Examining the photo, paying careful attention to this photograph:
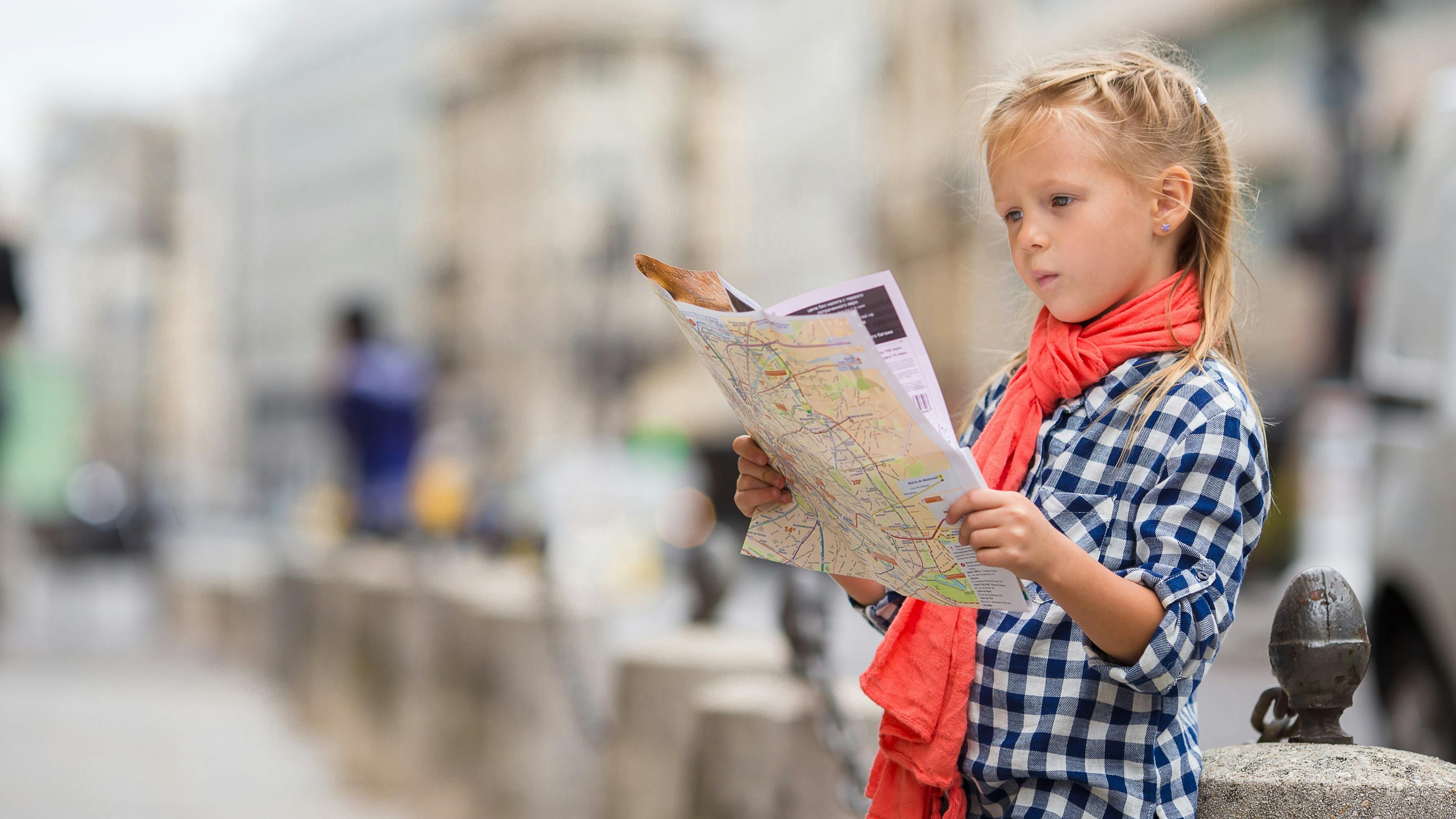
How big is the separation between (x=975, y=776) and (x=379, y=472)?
7314 millimetres

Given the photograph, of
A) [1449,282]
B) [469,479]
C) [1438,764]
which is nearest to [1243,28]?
[469,479]

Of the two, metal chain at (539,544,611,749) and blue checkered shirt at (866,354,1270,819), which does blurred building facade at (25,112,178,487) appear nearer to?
metal chain at (539,544,611,749)

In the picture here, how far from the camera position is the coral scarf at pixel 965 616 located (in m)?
1.81

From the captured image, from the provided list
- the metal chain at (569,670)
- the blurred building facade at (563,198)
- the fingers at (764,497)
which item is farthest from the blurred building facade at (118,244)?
the fingers at (764,497)

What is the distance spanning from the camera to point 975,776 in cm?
184

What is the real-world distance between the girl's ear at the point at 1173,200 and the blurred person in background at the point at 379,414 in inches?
281

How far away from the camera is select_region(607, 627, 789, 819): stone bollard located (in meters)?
4.15

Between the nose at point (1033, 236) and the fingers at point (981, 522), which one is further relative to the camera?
the nose at point (1033, 236)

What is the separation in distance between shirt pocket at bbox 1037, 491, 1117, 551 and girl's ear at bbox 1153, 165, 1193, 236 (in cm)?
32

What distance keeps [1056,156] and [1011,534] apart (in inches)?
18.3

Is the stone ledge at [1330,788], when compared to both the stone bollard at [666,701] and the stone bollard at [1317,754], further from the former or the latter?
the stone bollard at [666,701]

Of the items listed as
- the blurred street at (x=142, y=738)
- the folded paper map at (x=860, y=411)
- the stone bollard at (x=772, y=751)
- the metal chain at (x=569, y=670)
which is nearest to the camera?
the folded paper map at (x=860, y=411)

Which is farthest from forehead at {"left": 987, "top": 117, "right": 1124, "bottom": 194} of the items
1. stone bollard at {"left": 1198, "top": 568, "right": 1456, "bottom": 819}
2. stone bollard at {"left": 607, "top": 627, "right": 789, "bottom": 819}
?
stone bollard at {"left": 607, "top": 627, "right": 789, "bottom": 819}

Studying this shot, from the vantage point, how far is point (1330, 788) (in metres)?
1.83
